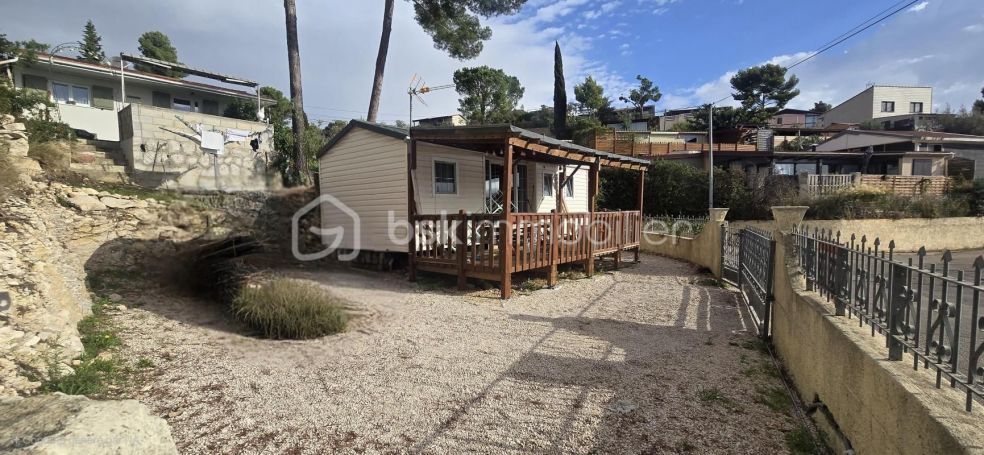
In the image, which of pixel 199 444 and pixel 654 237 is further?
pixel 654 237

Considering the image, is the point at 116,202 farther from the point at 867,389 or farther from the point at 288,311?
the point at 867,389

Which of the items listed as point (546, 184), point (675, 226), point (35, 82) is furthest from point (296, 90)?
point (675, 226)

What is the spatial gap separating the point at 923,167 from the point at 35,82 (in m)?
44.2

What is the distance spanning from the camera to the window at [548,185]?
12672 millimetres

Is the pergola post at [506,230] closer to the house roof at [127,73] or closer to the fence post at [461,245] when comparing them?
the fence post at [461,245]

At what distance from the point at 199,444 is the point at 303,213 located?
33.3 feet

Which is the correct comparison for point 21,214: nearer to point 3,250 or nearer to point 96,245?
point 3,250

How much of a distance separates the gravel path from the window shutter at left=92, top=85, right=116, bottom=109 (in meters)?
15.2

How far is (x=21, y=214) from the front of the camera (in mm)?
5609

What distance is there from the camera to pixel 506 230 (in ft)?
23.7

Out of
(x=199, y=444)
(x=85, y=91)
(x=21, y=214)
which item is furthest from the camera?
(x=85, y=91)

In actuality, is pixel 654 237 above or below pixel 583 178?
below

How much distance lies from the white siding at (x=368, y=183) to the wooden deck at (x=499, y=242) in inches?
33.2

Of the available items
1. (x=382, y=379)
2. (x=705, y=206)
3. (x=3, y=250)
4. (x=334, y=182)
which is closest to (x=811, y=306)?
(x=382, y=379)
